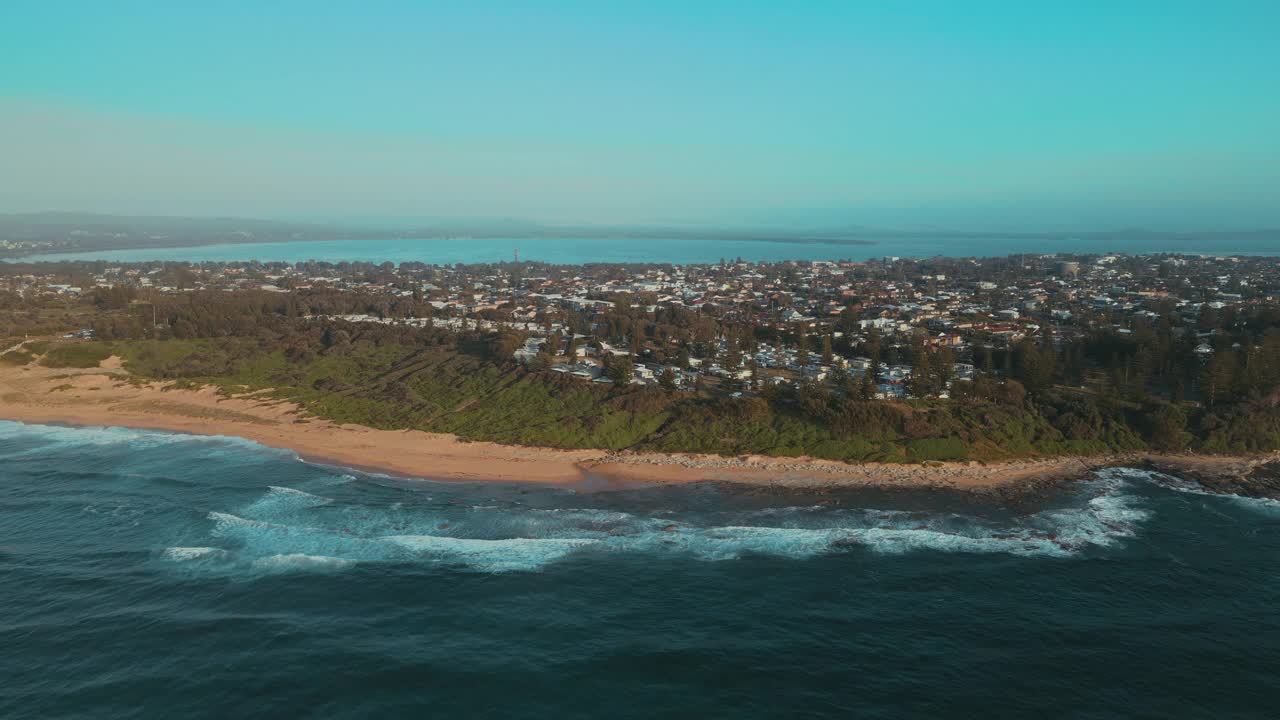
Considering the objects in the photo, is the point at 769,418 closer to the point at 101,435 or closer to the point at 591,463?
the point at 591,463

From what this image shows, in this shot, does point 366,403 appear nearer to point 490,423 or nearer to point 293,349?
point 490,423

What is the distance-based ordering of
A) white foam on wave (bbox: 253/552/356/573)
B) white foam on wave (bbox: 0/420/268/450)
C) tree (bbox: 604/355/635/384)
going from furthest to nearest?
1. tree (bbox: 604/355/635/384)
2. white foam on wave (bbox: 0/420/268/450)
3. white foam on wave (bbox: 253/552/356/573)

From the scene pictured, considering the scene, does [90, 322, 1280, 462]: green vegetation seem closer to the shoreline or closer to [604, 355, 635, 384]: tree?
the shoreline

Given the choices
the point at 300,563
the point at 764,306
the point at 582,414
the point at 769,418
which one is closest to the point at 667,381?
the point at 582,414

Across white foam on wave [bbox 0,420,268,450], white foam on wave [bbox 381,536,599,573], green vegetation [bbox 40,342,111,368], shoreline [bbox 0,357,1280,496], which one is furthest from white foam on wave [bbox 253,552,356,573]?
green vegetation [bbox 40,342,111,368]

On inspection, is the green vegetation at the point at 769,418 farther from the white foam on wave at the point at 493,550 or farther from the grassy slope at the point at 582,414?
the white foam on wave at the point at 493,550

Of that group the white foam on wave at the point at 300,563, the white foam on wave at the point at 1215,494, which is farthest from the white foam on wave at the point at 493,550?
the white foam on wave at the point at 1215,494
